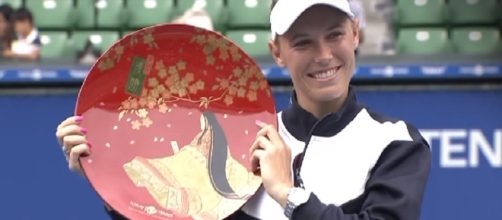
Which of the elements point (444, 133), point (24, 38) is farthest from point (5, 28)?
point (444, 133)

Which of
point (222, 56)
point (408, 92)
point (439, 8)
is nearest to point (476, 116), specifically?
point (408, 92)

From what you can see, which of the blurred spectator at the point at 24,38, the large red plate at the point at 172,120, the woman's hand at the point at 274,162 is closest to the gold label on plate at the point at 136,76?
the large red plate at the point at 172,120

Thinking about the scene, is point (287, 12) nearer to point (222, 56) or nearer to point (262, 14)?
point (222, 56)

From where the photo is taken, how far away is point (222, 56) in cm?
272

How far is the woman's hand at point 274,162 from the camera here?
238 cm

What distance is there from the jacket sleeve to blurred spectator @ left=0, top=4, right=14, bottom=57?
3.94m

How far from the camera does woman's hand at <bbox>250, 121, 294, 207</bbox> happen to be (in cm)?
238

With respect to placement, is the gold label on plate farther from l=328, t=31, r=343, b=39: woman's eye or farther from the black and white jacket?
l=328, t=31, r=343, b=39: woman's eye

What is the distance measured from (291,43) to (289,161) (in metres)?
0.24

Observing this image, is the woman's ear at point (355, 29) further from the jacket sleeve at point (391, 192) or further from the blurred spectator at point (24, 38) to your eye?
the blurred spectator at point (24, 38)

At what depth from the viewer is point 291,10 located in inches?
96.3

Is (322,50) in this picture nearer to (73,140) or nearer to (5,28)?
(73,140)

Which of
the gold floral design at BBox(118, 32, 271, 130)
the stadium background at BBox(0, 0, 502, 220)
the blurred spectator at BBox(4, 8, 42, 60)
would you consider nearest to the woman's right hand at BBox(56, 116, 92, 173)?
the gold floral design at BBox(118, 32, 271, 130)

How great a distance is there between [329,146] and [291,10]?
0.96ft
